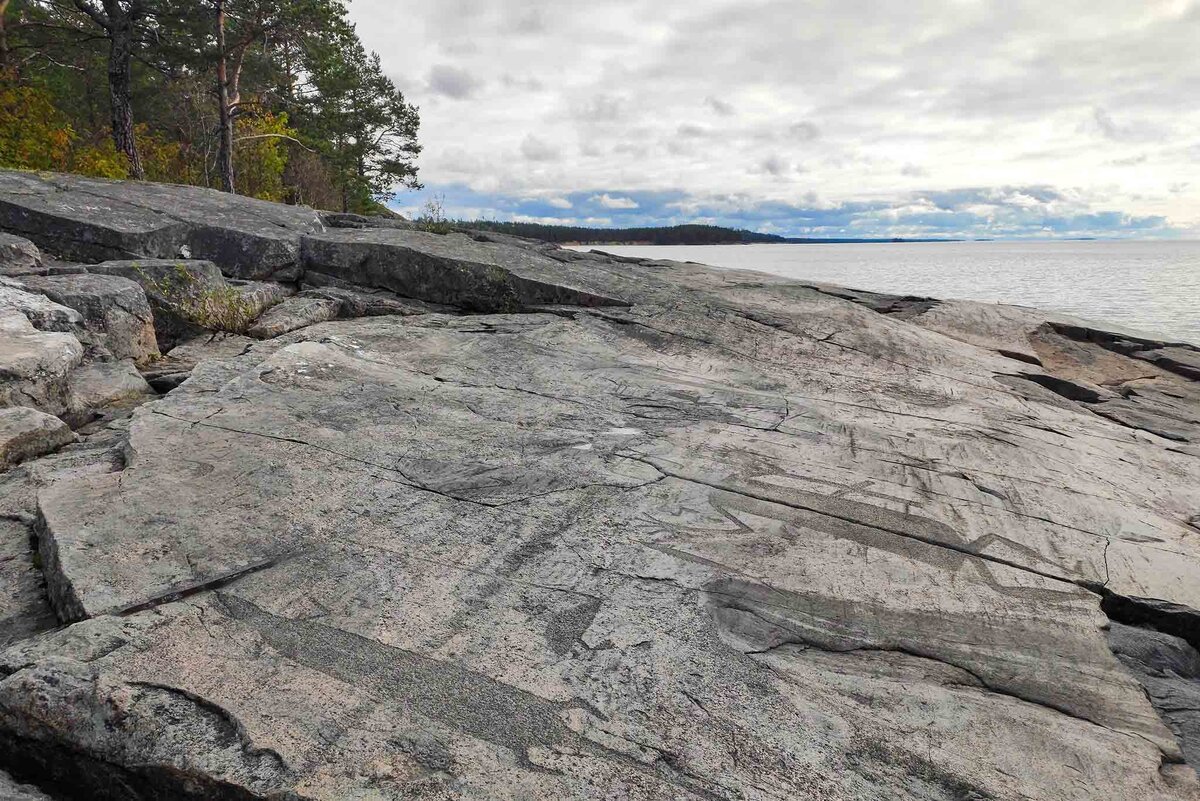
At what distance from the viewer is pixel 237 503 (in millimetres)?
3680

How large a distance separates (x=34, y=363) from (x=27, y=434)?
684 millimetres

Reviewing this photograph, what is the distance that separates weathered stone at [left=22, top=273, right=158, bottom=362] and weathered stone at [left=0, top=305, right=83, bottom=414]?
678 mm

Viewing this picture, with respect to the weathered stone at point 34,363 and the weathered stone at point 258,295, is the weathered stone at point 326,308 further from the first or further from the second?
the weathered stone at point 34,363

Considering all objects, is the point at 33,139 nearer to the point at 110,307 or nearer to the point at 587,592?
the point at 110,307

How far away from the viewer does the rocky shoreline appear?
7.93ft

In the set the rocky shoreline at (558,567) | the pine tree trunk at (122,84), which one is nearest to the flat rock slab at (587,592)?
the rocky shoreline at (558,567)

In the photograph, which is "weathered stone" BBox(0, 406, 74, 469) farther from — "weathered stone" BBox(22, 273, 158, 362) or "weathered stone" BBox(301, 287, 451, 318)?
"weathered stone" BBox(301, 287, 451, 318)

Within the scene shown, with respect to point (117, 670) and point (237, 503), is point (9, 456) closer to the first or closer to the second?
point (237, 503)

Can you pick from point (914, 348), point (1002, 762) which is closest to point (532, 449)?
point (1002, 762)

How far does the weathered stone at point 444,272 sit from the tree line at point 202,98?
1173 cm

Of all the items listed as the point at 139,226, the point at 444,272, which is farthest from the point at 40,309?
the point at 444,272

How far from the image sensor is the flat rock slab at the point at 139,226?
8219mm

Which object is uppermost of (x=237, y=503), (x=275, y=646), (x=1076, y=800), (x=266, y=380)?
(x=266, y=380)

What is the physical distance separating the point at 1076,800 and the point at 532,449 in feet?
10.7
